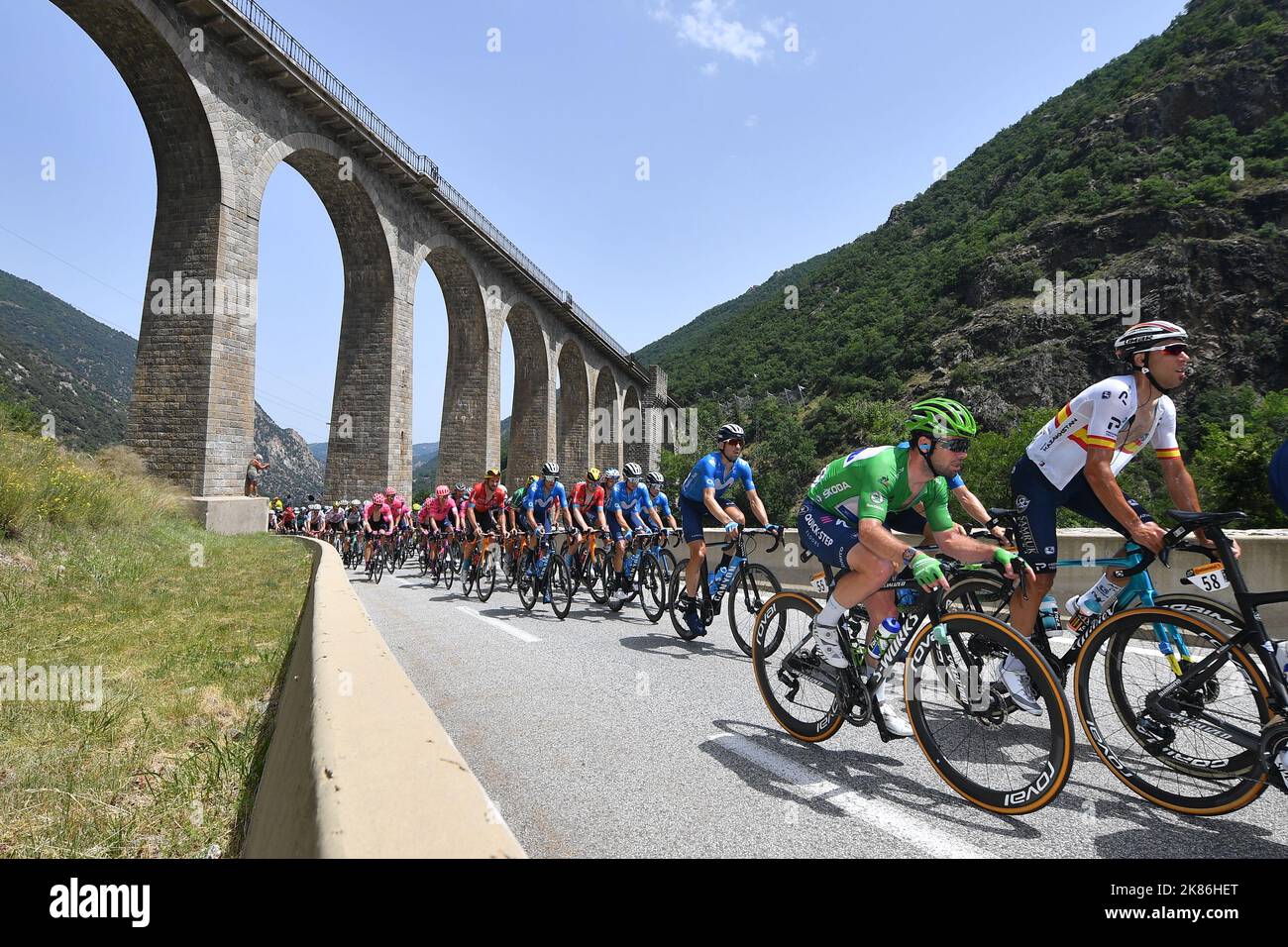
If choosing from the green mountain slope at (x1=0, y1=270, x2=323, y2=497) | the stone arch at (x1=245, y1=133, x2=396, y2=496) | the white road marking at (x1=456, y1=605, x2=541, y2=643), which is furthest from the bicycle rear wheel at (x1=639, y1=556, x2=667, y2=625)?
the green mountain slope at (x1=0, y1=270, x2=323, y2=497)

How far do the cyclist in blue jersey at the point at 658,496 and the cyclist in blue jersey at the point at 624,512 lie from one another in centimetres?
20

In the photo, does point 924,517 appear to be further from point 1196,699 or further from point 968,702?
point 1196,699

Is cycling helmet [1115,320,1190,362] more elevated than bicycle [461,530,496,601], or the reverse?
cycling helmet [1115,320,1190,362]

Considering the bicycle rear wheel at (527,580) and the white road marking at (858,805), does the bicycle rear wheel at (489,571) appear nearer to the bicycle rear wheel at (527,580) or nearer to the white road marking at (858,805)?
the bicycle rear wheel at (527,580)

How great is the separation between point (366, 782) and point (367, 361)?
30403 mm

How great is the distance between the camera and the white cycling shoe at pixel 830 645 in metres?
3.60

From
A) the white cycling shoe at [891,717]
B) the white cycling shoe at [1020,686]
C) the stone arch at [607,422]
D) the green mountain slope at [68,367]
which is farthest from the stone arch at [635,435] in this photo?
the white cycling shoe at [1020,686]

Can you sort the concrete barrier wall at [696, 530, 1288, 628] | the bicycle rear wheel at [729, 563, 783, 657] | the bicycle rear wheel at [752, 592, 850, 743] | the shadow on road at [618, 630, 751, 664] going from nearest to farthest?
the bicycle rear wheel at [752, 592, 850, 743] < the concrete barrier wall at [696, 530, 1288, 628] < the shadow on road at [618, 630, 751, 664] < the bicycle rear wheel at [729, 563, 783, 657]

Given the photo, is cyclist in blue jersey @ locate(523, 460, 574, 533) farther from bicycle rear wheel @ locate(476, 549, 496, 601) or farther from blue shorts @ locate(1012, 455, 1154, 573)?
blue shorts @ locate(1012, 455, 1154, 573)

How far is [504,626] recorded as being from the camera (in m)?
8.29

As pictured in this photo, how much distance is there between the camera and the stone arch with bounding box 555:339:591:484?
57688mm

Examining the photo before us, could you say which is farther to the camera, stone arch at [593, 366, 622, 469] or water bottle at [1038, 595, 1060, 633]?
stone arch at [593, 366, 622, 469]
